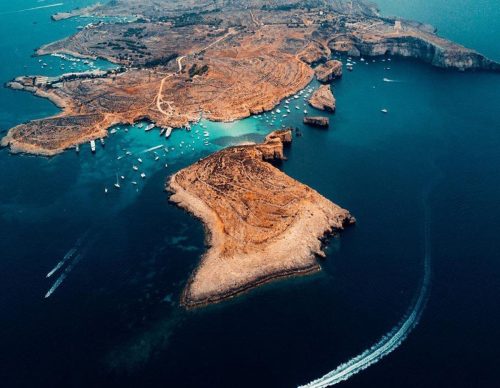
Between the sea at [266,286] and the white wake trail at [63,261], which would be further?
the white wake trail at [63,261]

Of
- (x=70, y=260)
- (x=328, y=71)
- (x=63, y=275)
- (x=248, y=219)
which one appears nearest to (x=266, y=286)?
(x=248, y=219)

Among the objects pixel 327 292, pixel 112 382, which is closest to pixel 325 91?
pixel 327 292

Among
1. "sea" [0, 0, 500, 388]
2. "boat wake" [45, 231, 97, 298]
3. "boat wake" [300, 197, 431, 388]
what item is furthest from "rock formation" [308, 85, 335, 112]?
"boat wake" [45, 231, 97, 298]

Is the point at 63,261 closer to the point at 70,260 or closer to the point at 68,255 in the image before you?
the point at 70,260

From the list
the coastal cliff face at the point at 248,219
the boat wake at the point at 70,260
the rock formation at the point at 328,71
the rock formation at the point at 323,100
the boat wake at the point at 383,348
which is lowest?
the boat wake at the point at 383,348

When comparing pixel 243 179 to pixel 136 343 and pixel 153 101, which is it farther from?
pixel 153 101

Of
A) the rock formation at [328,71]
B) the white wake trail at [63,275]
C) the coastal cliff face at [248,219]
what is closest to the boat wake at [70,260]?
the white wake trail at [63,275]

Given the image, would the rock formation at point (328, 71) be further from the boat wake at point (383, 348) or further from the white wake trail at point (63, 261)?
the white wake trail at point (63, 261)
